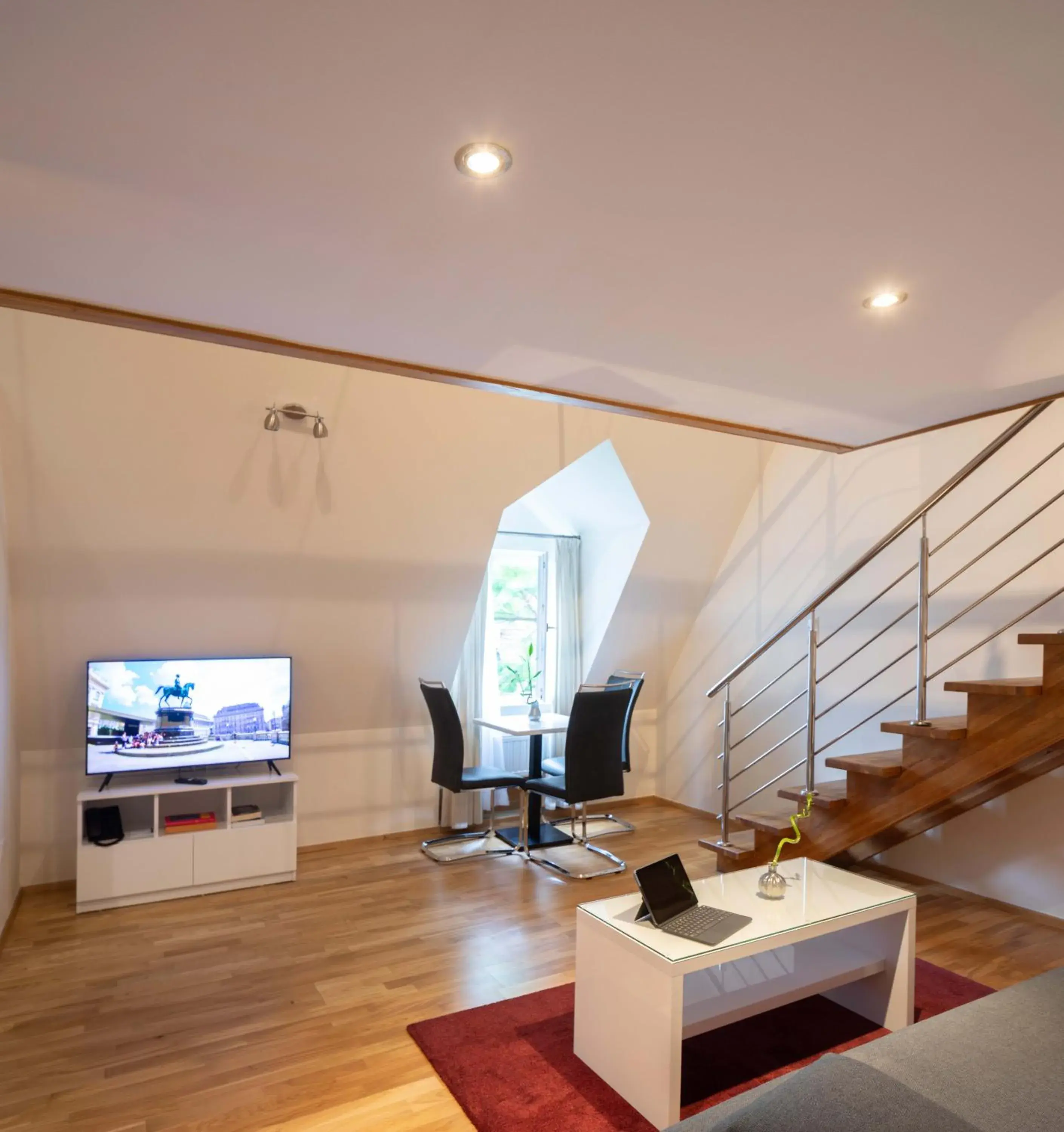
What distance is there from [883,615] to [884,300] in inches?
112

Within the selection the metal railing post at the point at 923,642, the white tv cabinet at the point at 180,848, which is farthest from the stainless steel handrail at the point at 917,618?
the white tv cabinet at the point at 180,848

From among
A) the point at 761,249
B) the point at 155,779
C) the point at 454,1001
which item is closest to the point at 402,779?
the point at 155,779

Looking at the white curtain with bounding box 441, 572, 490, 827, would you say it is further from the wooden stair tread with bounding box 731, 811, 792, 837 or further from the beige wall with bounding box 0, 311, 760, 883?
the wooden stair tread with bounding box 731, 811, 792, 837

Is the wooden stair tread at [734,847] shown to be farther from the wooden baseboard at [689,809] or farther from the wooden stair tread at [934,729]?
the wooden baseboard at [689,809]

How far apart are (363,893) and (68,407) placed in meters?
2.72

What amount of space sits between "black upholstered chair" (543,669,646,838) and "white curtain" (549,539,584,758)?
27cm

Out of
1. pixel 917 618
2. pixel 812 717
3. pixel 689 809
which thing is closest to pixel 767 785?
pixel 812 717

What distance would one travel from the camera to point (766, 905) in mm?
2703

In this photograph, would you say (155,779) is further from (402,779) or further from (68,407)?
(68,407)

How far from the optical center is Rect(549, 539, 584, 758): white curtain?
6133mm

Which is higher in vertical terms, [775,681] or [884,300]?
[884,300]

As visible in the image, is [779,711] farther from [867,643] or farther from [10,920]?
[10,920]

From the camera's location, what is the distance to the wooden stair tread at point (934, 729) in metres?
3.20

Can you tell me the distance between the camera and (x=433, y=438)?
429 cm
